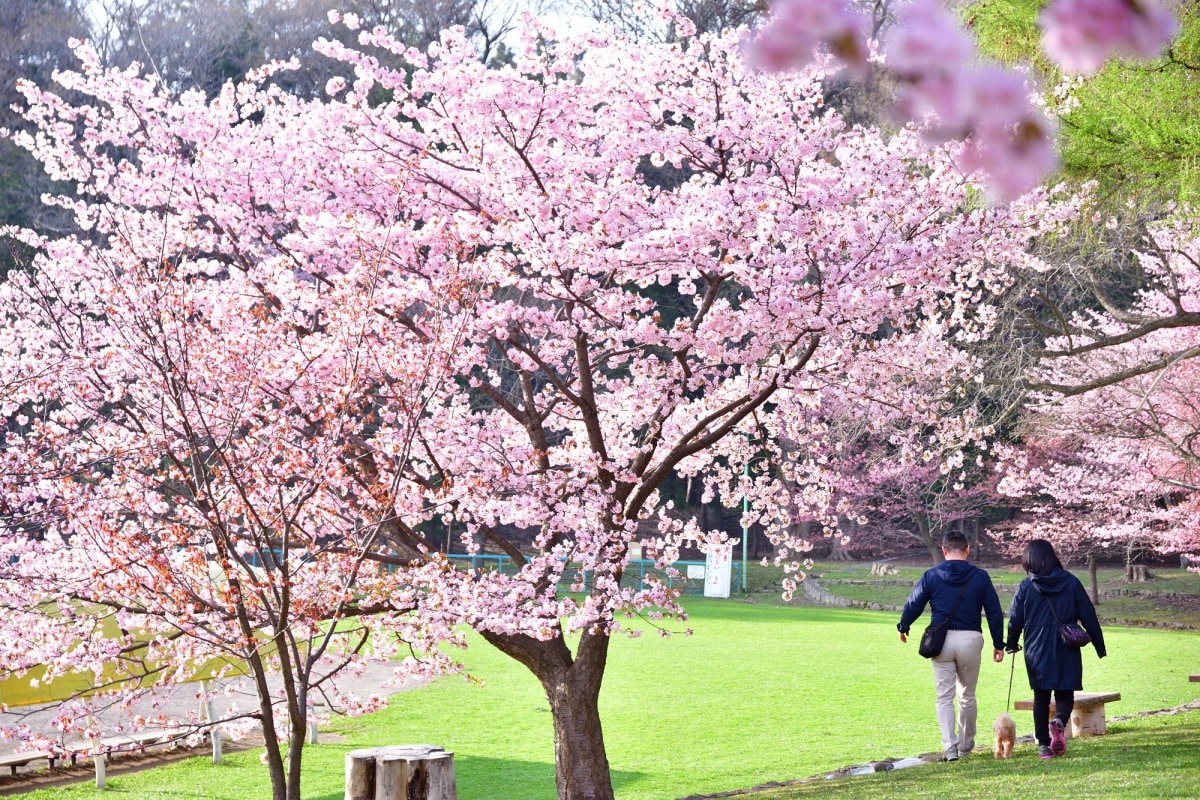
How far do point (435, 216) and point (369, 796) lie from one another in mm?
3136

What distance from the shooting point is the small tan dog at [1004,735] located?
686 cm

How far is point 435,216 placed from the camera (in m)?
6.70

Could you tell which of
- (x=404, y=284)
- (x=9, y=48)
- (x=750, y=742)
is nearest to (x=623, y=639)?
(x=750, y=742)

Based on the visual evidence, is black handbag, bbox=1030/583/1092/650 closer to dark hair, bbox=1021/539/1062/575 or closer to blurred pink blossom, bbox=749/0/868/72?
dark hair, bbox=1021/539/1062/575

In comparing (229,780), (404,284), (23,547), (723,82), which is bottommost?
(229,780)

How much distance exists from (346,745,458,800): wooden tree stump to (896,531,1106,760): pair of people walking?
2.96m

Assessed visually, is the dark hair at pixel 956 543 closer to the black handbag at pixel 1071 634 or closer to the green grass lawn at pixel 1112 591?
the black handbag at pixel 1071 634

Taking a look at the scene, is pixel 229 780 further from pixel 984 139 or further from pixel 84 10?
pixel 84 10

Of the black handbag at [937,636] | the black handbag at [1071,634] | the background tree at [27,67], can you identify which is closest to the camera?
the black handbag at [1071,634]

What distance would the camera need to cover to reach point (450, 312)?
690 centimetres

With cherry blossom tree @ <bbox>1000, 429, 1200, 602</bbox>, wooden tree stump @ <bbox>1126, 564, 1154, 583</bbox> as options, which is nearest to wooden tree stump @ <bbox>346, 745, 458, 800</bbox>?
cherry blossom tree @ <bbox>1000, 429, 1200, 602</bbox>

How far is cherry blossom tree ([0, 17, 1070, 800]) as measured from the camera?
5.55m

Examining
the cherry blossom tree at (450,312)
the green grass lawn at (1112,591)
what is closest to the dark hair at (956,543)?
the cherry blossom tree at (450,312)

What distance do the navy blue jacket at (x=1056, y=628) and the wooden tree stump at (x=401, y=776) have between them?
10.8 ft
